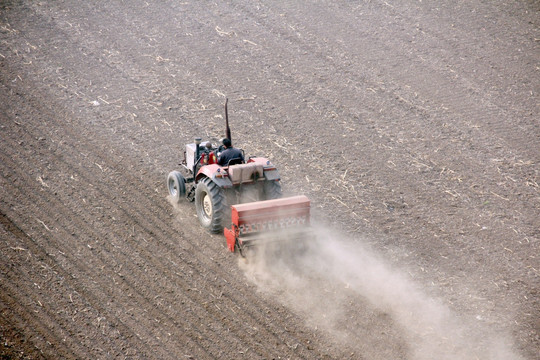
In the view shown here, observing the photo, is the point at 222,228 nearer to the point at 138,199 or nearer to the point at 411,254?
the point at 138,199

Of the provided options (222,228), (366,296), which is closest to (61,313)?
(222,228)

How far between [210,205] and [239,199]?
534mm

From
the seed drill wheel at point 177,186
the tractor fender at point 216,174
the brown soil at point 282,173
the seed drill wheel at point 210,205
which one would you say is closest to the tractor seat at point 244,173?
the tractor fender at point 216,174

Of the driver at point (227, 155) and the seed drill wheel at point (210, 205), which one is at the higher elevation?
the driver at point (227, 155)

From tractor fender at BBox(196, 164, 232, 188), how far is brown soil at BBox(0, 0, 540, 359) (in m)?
1.10

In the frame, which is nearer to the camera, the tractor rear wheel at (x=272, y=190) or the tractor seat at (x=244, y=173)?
the tractor seat at (x=244, y=173)

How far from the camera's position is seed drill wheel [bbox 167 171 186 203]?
12.2 metres

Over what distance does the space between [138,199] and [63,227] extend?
64.4 inches

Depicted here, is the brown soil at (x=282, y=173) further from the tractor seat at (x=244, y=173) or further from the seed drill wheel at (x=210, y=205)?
the tractor seat at (x=244, y=173)

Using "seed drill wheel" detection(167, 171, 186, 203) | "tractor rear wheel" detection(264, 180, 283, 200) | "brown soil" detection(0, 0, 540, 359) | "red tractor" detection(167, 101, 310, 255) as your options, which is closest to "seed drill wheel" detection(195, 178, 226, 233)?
"red tractor" detection(167, 101, 310, 255)

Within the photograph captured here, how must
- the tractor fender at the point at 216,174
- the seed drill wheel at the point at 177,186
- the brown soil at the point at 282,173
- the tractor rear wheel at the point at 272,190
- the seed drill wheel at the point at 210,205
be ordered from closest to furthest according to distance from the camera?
the brown soil at the point at 282,173 < the tractor fender at the point at 216,174 < the seed drill wheel at the point at 210,205 < the tractor rear wheel at the point at 272,190 < the seed drill wheel at the point at 177,186

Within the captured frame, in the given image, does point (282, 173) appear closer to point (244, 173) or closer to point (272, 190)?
point (272, 190)

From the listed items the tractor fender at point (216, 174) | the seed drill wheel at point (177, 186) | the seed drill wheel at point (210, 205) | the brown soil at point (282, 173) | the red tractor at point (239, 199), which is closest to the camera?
the brown soil at point (282, 173)

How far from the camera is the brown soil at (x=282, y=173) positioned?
9.27m
